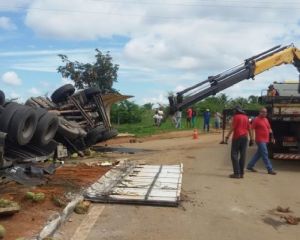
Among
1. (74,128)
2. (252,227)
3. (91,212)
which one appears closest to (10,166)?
(91,212)

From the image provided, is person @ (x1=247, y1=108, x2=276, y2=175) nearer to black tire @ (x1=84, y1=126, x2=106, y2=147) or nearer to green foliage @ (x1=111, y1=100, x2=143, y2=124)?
black tire @ (x1=84, y1=126, x2=106, y2=147)

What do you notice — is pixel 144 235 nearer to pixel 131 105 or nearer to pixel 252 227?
pixel 252 227

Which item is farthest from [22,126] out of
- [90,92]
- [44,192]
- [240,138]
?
[90,92]

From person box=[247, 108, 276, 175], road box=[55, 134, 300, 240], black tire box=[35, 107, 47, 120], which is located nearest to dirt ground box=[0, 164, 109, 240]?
road box=[55, 134, 300, 240]

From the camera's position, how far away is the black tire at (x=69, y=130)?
653 inches

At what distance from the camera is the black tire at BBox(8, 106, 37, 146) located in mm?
12625

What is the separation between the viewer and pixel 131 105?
49531 millimetres

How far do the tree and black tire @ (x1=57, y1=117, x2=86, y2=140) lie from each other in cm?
1946

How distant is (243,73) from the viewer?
19531mm

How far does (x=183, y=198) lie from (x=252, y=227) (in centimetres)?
207

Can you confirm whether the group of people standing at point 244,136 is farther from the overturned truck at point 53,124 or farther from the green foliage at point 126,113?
the green foliage at point 126,113

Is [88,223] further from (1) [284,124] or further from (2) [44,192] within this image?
(1) [284,124]

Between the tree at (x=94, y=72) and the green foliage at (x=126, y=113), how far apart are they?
10200mm

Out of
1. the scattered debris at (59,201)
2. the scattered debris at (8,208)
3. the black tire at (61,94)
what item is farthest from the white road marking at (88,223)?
the black tire at (61,94)
